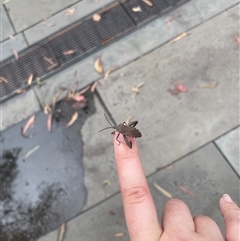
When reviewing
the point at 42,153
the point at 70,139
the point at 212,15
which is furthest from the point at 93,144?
the point at 212,15

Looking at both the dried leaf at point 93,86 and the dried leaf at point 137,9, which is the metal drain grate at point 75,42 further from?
the dried leaf at point 93,86

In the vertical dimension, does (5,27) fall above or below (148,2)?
above

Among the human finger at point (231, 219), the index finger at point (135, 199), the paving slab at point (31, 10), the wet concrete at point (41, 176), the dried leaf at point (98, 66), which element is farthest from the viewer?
the paving slab at point (31, 10)

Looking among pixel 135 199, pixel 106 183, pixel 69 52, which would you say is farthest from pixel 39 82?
pixel 135 199

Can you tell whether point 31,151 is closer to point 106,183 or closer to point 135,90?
point 106,183

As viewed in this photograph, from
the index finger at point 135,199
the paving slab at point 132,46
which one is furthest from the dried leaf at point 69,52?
the index finger at point 135,199

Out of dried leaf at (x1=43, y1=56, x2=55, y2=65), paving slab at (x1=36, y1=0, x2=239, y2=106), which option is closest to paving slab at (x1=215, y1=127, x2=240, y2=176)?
paving slab at (x1=36, y1=0, x2=239, y2=106)

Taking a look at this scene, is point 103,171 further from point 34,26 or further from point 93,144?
point 34,26
